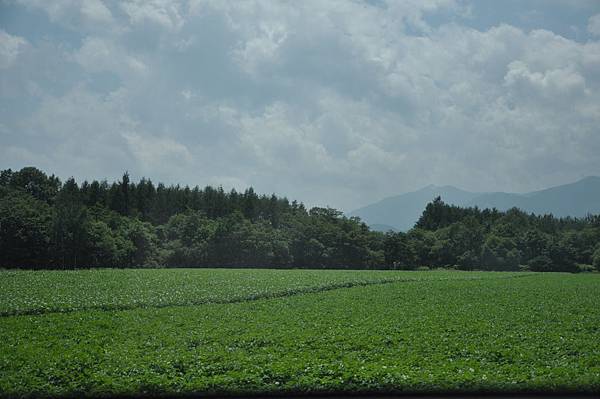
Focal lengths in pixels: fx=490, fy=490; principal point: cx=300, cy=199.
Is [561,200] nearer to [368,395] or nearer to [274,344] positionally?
[274,344]

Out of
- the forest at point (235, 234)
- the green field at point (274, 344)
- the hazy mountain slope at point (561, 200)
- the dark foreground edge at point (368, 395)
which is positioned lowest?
the dark foreground edge at point (368, 395)

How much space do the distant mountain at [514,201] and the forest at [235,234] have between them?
201 centimetres

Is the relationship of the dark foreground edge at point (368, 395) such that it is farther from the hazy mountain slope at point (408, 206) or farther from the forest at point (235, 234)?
the hazy mountain slope at point (408, 206)

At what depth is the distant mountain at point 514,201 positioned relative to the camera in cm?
3703

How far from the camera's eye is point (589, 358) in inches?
390

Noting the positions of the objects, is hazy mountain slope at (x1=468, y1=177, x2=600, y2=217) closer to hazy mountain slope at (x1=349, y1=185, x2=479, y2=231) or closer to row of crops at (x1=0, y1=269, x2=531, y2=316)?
hazy mountain slope at (x1=349, y1=185, x2=479, y2=231)

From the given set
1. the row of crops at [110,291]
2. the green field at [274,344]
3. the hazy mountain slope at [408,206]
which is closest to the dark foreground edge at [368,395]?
the green field at [274,344]

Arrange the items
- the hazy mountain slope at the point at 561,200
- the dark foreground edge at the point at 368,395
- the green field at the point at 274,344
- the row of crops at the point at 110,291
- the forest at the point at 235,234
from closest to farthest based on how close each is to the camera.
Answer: the dark foreground edge at the point at 368,395 < the green field at the point at 274,344 < the row of crops at the point at 110,291 < the forest at the point at 235,234 < the hazy mountain slope at the point at 561,200

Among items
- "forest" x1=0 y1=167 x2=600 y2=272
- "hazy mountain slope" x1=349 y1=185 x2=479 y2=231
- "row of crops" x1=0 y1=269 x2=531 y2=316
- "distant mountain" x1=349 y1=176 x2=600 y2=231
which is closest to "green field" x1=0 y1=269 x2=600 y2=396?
"row of crops" x1=0 y1=269 x2=531 y2=316

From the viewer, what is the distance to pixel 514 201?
58094mm

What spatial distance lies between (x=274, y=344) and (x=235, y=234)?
3082 centimetres

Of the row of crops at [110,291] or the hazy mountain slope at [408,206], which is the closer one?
the row of crops at [110,291]

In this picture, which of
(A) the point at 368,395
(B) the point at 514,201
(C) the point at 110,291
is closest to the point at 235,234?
(C) the point at 110,291

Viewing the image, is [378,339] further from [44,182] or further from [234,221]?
[234,221]
